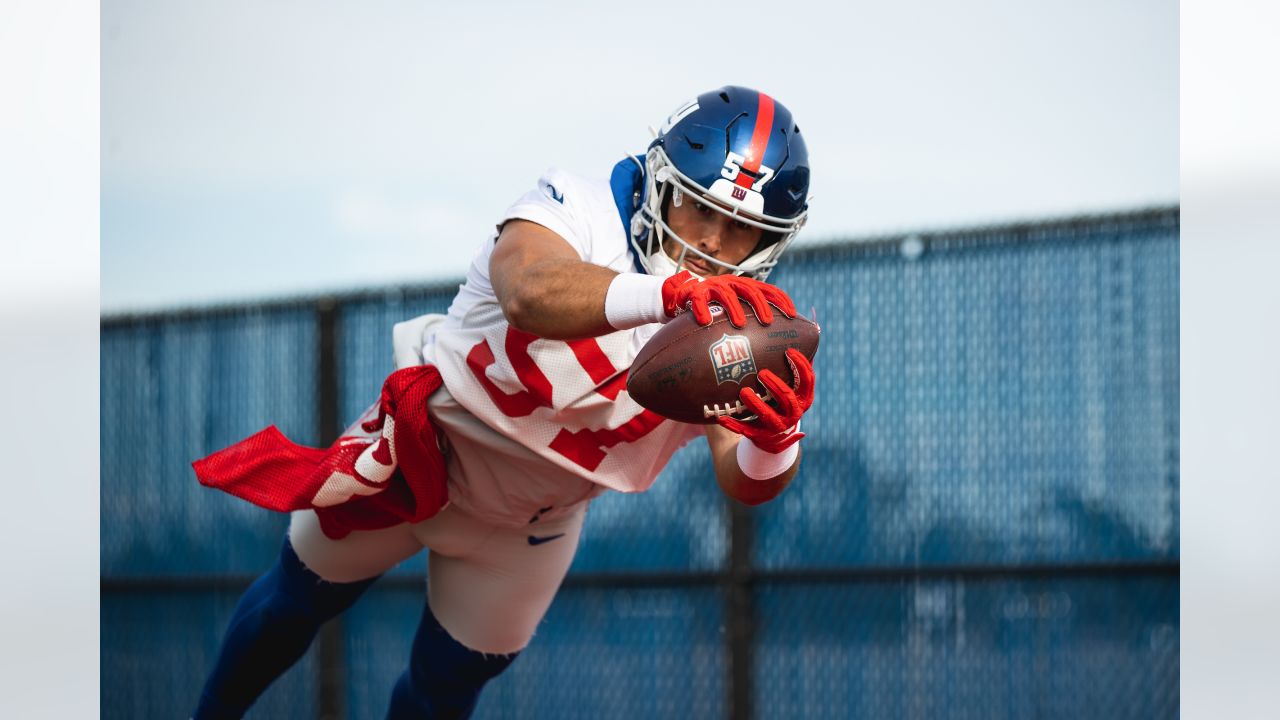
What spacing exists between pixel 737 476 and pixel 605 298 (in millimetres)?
658

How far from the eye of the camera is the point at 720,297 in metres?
1.75

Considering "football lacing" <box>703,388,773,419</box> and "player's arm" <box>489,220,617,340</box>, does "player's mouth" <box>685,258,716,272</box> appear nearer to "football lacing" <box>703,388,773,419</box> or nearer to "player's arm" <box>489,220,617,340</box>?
"player's arm" <box>489,220,617,340</box>

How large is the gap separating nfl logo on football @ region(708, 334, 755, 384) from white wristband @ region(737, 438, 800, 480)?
0.41 metres

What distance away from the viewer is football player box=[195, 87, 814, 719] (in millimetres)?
1831

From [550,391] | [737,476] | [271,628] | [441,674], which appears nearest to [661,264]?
[550,391]

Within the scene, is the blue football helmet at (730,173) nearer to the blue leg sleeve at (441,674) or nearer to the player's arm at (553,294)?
the player's arm at (553,294)

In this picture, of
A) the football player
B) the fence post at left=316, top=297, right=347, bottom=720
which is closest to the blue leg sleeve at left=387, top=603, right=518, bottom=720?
the football player

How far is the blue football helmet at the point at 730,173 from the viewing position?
7.01 ft

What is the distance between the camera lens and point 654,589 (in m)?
4.14

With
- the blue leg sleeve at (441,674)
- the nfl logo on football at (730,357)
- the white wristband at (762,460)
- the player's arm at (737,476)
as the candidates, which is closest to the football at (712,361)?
the nfl logo on football at (730,357)
